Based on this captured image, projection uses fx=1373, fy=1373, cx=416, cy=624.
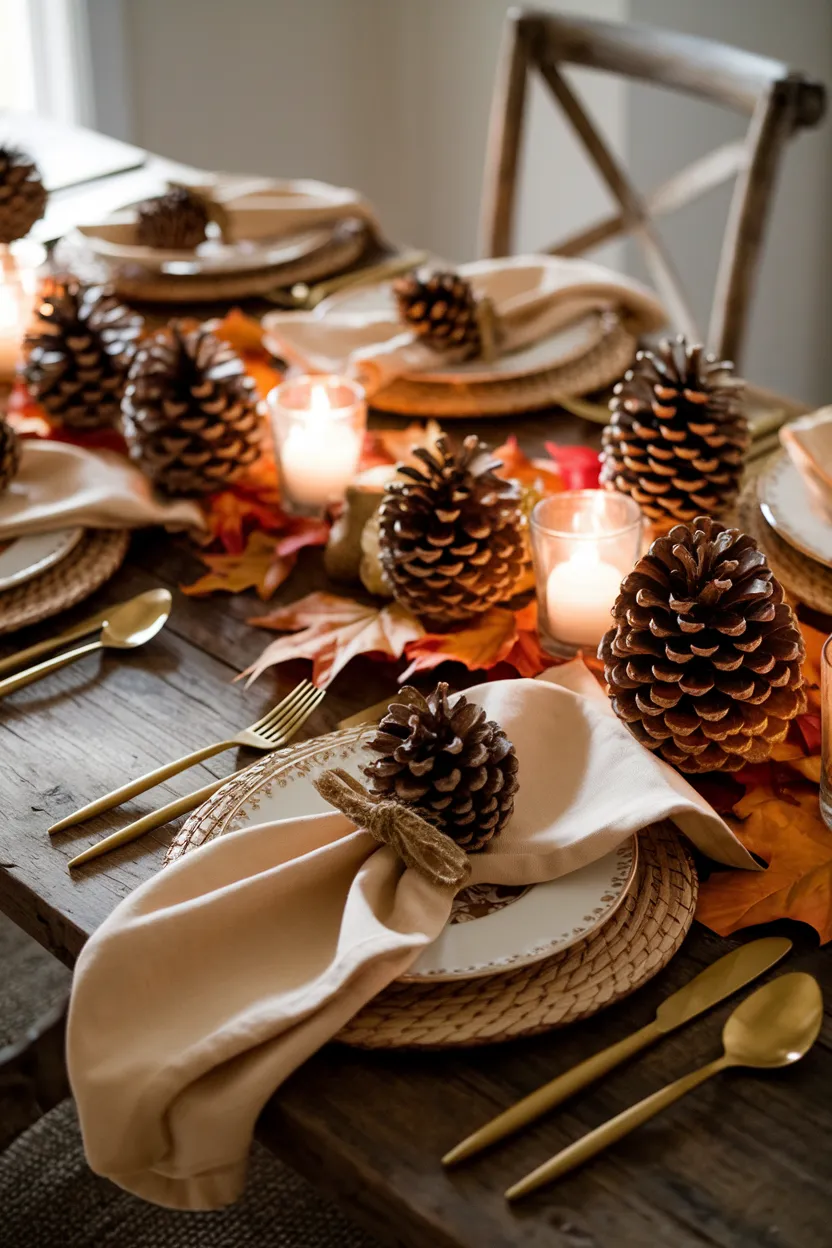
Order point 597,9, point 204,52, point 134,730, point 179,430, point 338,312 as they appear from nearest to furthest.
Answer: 1. point 134,730
2. point 179,430
3. point 338,312
4. point 597,9
5. point 204,52

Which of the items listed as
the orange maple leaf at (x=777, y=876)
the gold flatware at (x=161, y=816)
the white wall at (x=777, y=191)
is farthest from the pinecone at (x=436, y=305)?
the white wall at (x=777, y=191)

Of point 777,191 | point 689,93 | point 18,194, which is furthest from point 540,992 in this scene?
point 777,191

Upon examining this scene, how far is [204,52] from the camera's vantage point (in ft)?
9.31

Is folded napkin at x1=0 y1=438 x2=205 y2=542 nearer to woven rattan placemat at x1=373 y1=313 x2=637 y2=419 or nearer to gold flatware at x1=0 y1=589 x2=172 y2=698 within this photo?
gold flatware at x1=0 y1=589 x2=172 y2=698

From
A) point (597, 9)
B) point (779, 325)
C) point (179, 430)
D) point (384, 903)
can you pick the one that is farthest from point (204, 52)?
point (384, 903)

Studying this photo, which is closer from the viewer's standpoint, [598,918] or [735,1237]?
[735,1237]

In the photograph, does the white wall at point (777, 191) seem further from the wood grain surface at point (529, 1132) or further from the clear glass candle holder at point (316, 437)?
the wood grain surface at point (529, 1132)

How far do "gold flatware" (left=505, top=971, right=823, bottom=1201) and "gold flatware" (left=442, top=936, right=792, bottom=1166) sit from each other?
0.04 ft

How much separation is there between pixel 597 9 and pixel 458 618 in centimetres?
203

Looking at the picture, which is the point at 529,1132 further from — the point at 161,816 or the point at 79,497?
the point at 79,497

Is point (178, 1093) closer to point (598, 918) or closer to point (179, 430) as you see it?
point (598, 918)

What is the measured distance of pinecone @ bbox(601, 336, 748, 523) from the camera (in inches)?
38.9

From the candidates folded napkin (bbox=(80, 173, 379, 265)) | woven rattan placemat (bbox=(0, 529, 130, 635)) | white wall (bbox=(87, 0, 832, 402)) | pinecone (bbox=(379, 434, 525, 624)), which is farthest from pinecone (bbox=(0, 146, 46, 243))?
white wall (bbox=(87, 0, 832, 402))

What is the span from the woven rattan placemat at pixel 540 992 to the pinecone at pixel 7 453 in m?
0.59
